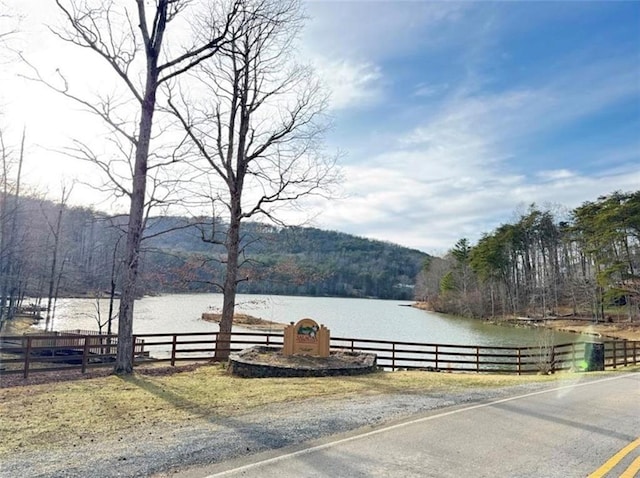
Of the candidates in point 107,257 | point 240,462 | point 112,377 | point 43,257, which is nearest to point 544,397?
point 240,462

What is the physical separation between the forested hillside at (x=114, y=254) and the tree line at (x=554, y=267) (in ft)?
85.4

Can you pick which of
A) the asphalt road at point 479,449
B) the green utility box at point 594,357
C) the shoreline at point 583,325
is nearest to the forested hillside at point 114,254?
the asphalt road at point 479,449

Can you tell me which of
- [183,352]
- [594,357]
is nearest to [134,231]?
[183,352]

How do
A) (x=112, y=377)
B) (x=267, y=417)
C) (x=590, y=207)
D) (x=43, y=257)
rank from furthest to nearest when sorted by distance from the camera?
(x=590, y=207)
(x=43, y=257)
(x=112, y=377)
(x=267, y=417)

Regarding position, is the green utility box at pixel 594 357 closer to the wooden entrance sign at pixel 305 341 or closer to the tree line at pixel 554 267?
the wooden entrance sign at pixel 305 341

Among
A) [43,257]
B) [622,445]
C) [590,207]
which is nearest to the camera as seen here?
[622,445]

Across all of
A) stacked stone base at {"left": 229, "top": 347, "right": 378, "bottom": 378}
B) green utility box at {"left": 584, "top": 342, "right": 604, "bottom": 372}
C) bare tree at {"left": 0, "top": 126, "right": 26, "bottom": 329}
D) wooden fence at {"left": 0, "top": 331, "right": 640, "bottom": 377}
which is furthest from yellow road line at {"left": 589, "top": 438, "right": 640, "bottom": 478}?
bare tree at {"left": 0, "top": 126, "right": 26, "bottom": 329}

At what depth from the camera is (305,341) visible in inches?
551

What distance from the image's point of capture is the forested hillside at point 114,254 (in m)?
16.7

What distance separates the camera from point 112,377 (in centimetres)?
1068

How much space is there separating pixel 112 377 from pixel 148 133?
20.2 ft

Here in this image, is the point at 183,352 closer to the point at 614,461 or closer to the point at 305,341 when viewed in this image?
the point at 305,341

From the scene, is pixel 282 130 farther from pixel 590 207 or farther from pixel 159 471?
pixel 590 207

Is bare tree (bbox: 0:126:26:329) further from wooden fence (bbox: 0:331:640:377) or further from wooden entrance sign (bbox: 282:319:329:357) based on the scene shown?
wooden entrance sign (bbox: 282:319:329:357)
